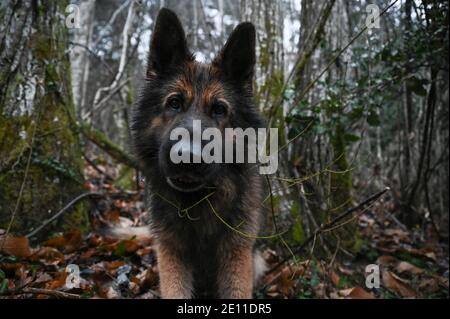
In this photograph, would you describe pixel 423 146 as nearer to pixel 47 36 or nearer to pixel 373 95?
pixel 373 95

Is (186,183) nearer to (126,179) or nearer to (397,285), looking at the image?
(397,285)

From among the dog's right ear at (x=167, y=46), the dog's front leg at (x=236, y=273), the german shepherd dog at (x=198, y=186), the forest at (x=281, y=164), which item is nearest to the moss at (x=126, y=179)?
the forest at (x=281, y=164)

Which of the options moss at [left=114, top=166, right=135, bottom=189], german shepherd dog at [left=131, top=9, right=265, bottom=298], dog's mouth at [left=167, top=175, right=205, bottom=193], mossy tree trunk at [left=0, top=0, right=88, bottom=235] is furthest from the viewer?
moss at [left=114, top=166, right=135, bottom=189]

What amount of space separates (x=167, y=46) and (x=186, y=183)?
136cm

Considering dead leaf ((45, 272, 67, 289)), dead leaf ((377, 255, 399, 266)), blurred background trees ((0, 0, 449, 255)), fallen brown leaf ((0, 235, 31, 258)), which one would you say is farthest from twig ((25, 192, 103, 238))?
dead leaf ((377, 255, 399, 266))

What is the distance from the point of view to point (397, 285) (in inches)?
188

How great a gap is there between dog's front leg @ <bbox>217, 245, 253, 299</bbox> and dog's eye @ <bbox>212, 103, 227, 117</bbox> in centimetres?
119

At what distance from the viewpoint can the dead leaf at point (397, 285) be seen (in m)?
4.70

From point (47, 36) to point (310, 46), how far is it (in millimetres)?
3052

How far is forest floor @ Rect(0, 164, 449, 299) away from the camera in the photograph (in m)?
3.46

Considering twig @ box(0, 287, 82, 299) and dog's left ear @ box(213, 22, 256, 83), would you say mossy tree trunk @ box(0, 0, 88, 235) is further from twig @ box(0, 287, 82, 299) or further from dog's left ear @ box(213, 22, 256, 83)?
dog's left ear @ box(213, 22, 256, 83)

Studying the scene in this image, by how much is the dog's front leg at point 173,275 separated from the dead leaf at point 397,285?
2440 millimetres

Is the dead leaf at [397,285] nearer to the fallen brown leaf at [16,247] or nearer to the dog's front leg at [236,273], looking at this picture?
the dog's front leg at [236,273]

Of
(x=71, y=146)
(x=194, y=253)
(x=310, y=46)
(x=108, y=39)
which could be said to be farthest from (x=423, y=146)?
(x=108, y=39)
